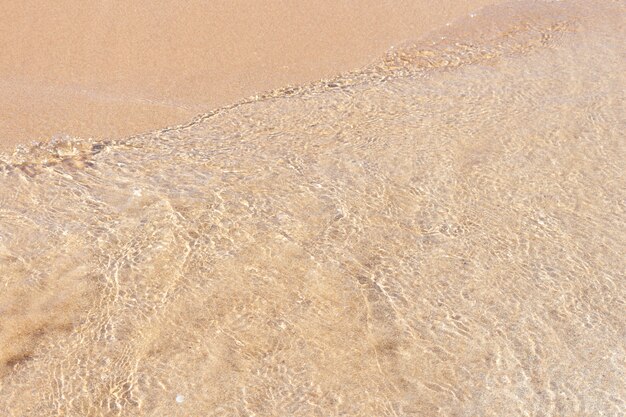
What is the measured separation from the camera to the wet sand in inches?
191

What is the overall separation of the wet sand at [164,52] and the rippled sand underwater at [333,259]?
276 mm

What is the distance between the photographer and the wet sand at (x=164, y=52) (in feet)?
16.0

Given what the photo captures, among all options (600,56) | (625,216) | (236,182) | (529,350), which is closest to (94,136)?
(236,182)

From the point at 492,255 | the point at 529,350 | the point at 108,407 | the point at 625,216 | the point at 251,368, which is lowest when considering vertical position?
the point at 108,407

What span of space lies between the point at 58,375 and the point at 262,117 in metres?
2.34

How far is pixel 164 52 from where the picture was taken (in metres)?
5.52

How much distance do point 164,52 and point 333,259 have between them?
8.62 feet

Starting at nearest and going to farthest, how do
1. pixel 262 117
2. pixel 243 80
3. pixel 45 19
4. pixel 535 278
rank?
pixel 535 278
pixel 262 117
pixel 243 80
pixel 45 19

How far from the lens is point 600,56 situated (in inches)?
218

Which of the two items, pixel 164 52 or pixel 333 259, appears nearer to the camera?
pixel 333 259

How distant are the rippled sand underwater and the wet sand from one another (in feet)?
0.91

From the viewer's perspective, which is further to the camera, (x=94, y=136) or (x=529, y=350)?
Answer: (x=94, y=136)

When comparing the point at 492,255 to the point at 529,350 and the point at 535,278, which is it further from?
the point at 529,350

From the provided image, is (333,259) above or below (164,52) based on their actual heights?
below
